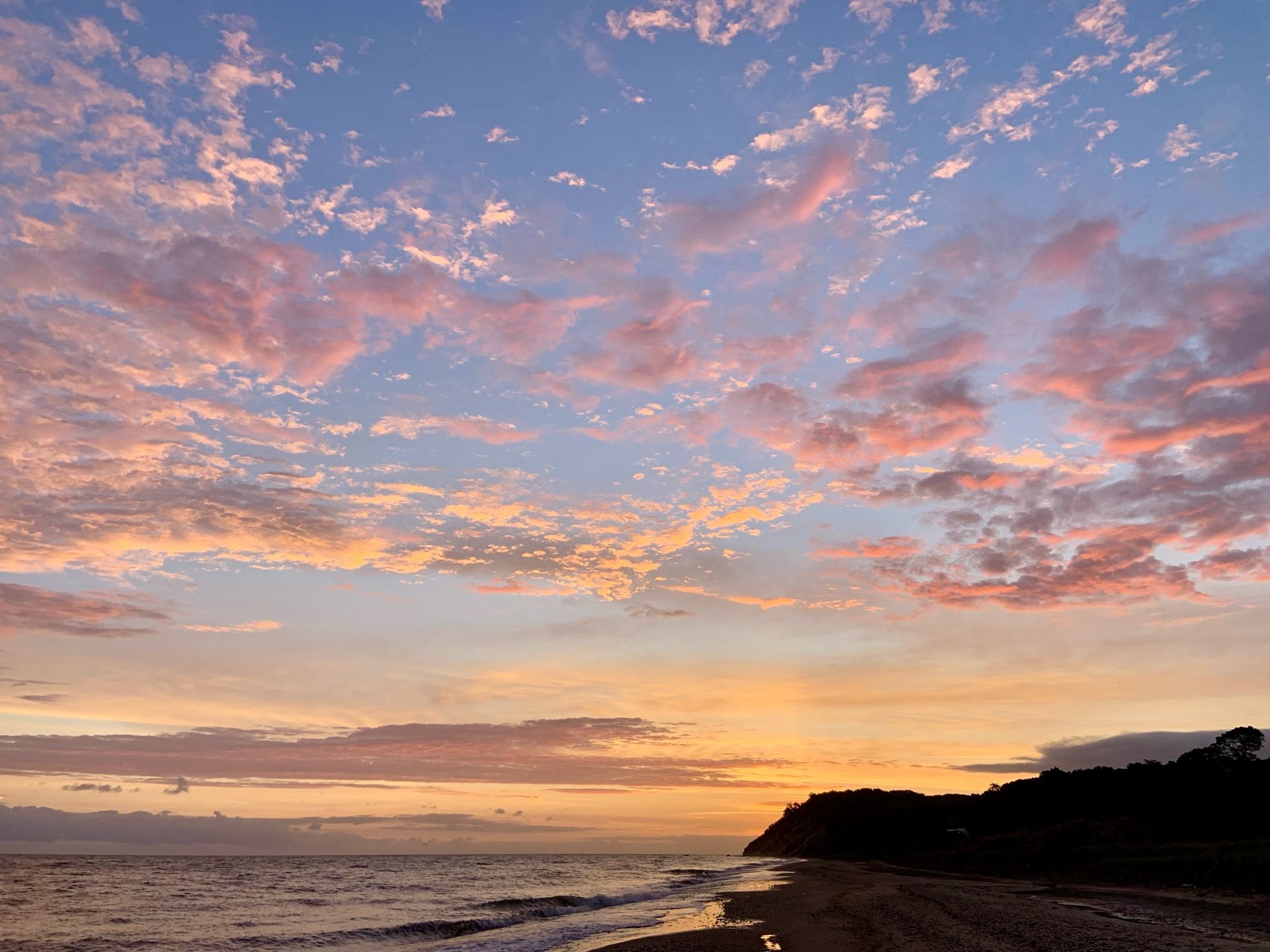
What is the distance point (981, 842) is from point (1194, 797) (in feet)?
74.1

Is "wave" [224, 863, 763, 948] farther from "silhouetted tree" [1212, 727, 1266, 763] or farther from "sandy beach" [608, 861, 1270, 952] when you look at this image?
"silhouetted tree" [1212, 727, 1266, 763]

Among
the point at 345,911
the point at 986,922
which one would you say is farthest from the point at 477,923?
the point at 986,922

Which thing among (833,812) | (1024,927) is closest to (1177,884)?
(1024,927)

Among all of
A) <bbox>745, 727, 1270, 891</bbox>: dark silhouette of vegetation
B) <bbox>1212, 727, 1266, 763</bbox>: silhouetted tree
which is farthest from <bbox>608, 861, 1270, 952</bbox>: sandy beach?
<bbox>1212, 727, 1266, 763</bbox>: silhouetted tree

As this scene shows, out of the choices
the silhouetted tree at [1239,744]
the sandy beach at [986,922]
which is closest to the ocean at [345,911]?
the sandy beach at [986,922]

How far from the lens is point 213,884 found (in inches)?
3361

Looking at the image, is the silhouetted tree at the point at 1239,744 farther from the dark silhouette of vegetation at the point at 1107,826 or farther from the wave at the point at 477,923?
the wave at the point at 477,923

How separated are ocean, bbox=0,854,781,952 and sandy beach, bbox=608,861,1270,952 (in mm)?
5327

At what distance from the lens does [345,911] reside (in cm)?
5606

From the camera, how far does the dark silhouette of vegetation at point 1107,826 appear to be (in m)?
49.3

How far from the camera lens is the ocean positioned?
39.7m

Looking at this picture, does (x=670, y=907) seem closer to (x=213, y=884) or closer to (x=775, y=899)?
(x=775, y=899)

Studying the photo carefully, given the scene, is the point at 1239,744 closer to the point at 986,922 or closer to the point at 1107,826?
the point at 1107,826

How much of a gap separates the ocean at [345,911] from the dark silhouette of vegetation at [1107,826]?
25.6 meters
